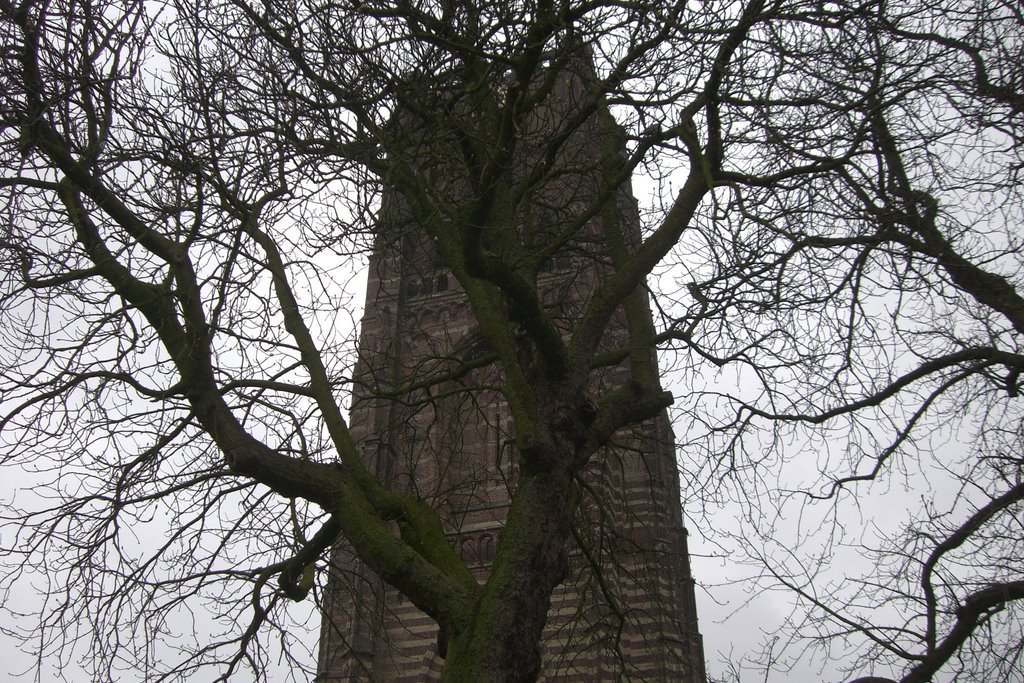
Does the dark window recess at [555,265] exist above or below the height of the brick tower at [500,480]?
above

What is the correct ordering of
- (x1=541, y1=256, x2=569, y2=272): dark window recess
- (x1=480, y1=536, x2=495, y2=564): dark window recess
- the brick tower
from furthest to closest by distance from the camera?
(x1=480, y1=536, x2=495, y2=564): dark window recess
(x1=541, y1=256, x2=569, y2=272): dark window recess
the brick tower

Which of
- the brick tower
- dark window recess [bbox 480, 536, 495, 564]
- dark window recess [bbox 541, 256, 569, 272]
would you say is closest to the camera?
the brick tower

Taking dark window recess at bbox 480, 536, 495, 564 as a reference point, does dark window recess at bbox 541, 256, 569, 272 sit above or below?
above

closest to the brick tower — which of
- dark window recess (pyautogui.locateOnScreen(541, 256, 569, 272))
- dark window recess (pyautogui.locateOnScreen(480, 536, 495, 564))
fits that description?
dark window recess (pyautogui.locateOnScreen(480, 536, 495, 564))

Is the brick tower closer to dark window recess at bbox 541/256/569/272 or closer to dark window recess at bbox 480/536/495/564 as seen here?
dark window recess at bbox 480/536/495/564

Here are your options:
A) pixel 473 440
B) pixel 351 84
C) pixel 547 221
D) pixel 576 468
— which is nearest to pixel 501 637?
pixel 576 468

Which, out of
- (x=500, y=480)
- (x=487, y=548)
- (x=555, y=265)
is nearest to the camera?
(x=500, y=480)

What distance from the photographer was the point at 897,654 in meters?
5.38

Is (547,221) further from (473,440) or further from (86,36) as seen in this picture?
(473,440)

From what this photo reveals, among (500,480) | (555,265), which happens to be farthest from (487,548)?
(555,265)

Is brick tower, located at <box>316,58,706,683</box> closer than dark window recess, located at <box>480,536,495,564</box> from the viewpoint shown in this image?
Yes

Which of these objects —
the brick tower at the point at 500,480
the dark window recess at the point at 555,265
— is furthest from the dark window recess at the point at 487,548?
the dark window recess at the point at 555,265

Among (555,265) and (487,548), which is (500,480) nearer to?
(487,548)

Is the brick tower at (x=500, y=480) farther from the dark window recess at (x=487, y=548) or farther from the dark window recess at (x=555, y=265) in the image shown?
the dark window recess at (x=555, y=265)
